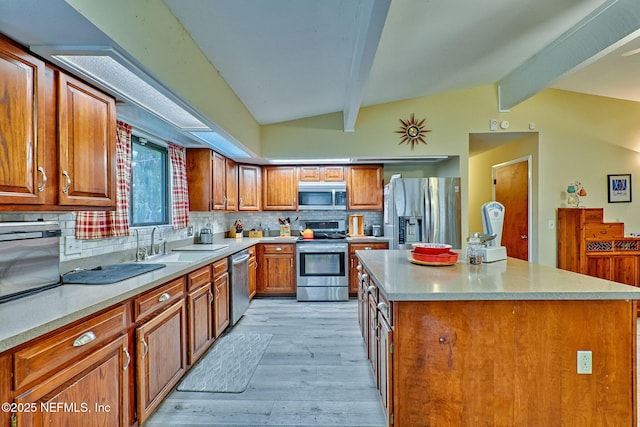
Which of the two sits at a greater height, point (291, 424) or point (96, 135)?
point (96, 135)

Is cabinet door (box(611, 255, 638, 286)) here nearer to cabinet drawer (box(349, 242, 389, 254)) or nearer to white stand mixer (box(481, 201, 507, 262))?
white stand mixer (box(481, 201, 507, 262))

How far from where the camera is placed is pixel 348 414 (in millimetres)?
1956

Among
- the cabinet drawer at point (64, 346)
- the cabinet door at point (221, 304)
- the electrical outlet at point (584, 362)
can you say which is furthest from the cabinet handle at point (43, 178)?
the electrical outlet at point (584, 362)

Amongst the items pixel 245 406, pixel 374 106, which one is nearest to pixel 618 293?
pixel 245 406

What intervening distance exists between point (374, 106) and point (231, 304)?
319 centimetres

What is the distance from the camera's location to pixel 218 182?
3.82m

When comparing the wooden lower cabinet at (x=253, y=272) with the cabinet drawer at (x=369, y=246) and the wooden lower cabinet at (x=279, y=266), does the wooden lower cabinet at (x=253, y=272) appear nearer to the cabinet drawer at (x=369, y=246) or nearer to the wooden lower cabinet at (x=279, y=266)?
the wooden lower cabinet at (x=279, y=266)

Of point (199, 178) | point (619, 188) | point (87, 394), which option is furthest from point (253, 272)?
point (619, 188)

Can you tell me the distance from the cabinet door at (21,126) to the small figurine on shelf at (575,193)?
212 inches

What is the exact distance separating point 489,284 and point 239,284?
2.65m

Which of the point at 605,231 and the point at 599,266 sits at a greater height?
the point at 605,231

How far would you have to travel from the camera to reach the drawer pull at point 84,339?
1.27m

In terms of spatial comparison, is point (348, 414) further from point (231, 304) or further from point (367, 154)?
point (367, 154)

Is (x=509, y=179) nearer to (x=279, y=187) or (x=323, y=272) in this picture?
(x=323, y=272)
